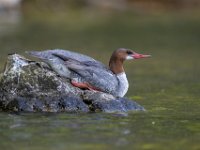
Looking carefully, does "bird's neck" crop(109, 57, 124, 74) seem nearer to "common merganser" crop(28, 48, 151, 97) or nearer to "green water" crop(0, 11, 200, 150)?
"common merganser" crop(28, 48, 151, 97)

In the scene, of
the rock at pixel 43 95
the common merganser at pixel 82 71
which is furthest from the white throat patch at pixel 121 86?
the rock at pixel 43 95

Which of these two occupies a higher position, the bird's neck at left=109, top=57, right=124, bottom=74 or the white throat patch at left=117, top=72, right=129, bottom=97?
the bird's neck at left=109, top=57, right=124, bottom=74

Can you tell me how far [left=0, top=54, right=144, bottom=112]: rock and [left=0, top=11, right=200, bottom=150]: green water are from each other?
30cm

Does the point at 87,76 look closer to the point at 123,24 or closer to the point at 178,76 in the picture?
the point at 178,76

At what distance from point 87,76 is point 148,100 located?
1.87 meters

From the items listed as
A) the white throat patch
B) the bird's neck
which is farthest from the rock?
the bird's neck

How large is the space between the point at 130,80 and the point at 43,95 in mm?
5180

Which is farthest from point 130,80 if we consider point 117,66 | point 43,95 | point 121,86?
point 43,95

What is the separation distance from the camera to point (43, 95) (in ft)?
38.8

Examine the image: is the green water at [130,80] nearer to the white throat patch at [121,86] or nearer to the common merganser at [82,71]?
the white throat patch at [121,86]

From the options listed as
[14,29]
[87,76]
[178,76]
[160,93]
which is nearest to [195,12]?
[14,29]

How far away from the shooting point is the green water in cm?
983

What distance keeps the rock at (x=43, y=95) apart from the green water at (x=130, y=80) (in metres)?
0.30

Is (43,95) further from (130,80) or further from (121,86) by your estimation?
(130,80)
